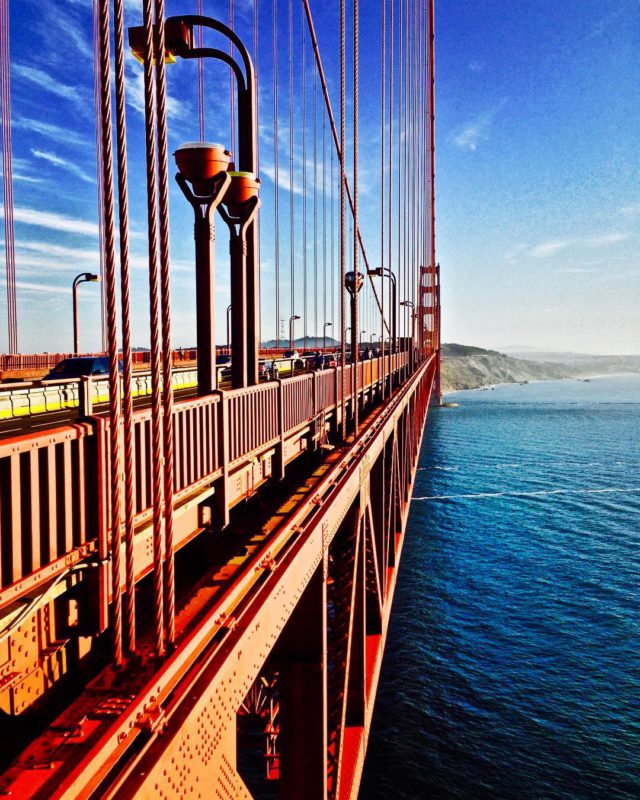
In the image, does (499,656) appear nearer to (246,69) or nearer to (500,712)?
(500,712)

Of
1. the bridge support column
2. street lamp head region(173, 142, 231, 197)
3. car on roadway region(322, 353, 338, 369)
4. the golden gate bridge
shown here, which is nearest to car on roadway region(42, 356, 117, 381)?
car on roadway region(322, 353, 338, 369)

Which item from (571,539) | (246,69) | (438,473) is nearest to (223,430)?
(246,69)

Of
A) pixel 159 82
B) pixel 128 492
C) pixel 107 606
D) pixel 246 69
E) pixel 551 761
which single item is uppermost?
A: pixel 246 69

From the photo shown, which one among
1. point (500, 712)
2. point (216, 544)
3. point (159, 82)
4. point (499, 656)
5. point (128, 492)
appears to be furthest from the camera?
point (499, 656)

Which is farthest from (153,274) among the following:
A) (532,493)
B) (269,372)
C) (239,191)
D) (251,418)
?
(532,493)

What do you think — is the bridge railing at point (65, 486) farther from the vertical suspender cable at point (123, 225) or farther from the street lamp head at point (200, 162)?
the street lamp head at point (200, 162)

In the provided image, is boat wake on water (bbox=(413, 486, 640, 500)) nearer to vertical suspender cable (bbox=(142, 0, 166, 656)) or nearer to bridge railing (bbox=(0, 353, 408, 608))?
bridge railing (bbox=(0, 353, 408, 608))

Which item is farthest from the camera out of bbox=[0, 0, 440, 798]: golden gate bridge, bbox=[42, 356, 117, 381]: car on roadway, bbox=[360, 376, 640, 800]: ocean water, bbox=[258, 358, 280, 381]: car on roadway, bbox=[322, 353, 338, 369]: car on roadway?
bbox=[42, 356, 117, 381]: car on roadway
